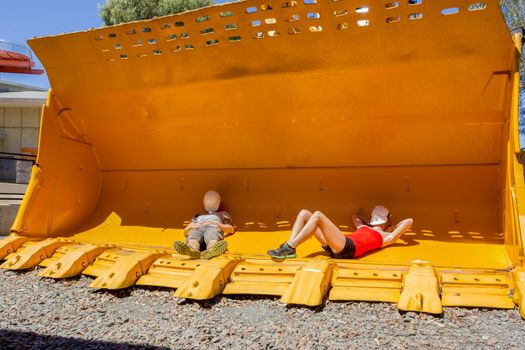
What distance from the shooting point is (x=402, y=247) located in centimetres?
357

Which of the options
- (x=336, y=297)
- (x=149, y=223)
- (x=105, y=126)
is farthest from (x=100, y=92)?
(x=336, y=297)

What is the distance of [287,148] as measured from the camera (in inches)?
A: 163

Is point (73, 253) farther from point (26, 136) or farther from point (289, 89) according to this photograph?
point (26, 136)

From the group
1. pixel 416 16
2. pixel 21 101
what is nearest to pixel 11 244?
pixel 416 16

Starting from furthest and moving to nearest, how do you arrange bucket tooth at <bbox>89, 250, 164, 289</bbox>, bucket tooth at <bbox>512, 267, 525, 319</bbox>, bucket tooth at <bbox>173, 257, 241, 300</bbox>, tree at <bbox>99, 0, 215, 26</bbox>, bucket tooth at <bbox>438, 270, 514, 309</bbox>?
tree at <bbox>99, 0, 215, 26</bbox> → bucket tooth at <bbox>89, 250, 164, 289</bbox> → bucket tooth at <bbox>173, 257, 241, 300</bbox> → bucket tooth at <bbox>438, 270, 514, 309</bbox> → bucket tooth at <bbox>512, 267, 525, 319</bbox>

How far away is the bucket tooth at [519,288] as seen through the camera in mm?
2211

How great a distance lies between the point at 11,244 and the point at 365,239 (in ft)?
9.08

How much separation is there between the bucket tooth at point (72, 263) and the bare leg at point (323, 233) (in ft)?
4.64

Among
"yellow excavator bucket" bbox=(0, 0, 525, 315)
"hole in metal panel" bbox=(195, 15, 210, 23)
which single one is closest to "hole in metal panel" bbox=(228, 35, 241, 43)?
"yellow excavator bucket" bbox=(0, 0, 525, 315)

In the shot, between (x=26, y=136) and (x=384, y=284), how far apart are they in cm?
1507

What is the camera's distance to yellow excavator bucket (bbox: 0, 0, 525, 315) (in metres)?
2.85

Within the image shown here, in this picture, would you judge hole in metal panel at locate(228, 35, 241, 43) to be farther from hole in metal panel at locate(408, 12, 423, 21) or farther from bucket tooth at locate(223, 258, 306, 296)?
bucket tooth at locate(223, 258, 306, 296)

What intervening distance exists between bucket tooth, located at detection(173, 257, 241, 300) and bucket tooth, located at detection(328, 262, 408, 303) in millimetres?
638

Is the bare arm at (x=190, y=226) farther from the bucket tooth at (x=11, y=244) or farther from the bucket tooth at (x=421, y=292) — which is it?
the bucket tooth at (x=421, y=292)
